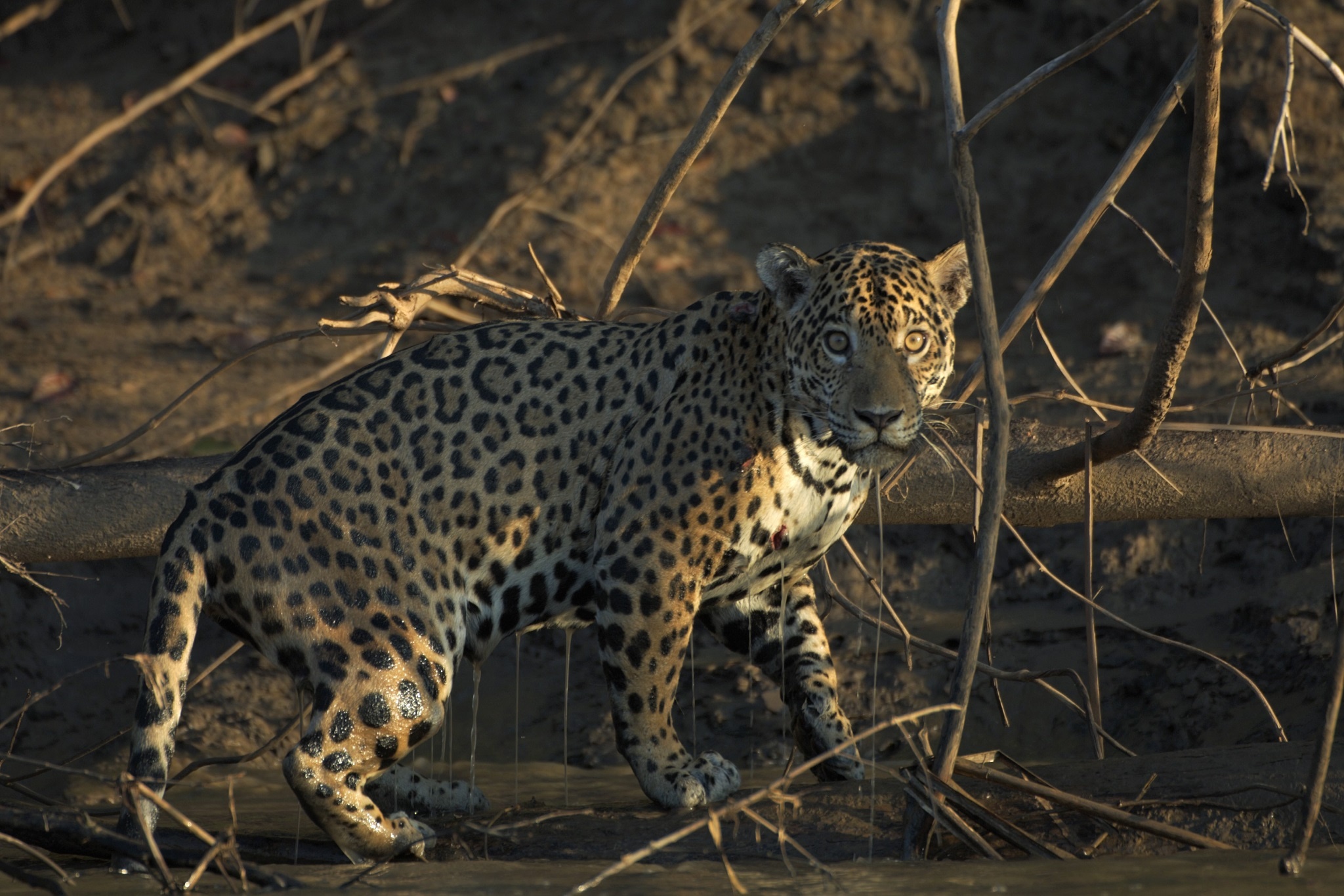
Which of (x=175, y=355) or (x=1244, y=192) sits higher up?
(x=1244, y=192)

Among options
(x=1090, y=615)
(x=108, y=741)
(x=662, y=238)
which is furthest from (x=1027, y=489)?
(x=662, y=238)

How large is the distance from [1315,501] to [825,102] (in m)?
6.42

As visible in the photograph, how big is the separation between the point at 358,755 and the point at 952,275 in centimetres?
250

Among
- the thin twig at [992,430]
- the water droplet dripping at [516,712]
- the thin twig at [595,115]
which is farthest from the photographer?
the thin twig at [595,115]

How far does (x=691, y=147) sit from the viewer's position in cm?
559

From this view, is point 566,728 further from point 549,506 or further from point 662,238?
point 662,238

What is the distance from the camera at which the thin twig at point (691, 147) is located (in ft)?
17.3

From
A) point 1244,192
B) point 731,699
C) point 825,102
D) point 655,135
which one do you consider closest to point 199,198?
point 655,135

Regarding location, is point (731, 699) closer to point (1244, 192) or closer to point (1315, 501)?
point (1315, 501)

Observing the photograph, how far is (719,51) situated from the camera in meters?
11.6

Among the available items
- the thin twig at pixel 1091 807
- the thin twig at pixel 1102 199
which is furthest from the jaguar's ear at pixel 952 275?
the thin twig at pixel 1091 807

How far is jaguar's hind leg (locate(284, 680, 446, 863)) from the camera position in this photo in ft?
14.7

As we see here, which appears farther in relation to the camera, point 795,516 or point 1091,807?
point 795,516

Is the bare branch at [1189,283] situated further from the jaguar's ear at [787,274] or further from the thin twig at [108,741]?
the thin twig at [108,741]
